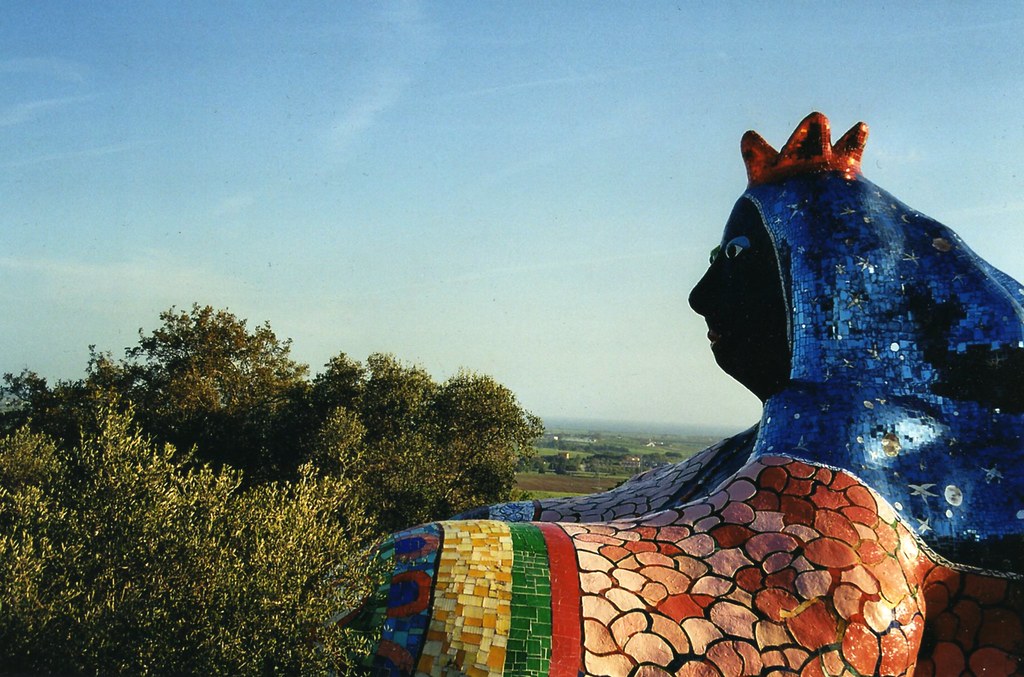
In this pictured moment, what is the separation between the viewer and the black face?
9.70 meters

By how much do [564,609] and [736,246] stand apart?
5126 millimetres

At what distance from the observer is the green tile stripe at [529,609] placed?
21.3ft

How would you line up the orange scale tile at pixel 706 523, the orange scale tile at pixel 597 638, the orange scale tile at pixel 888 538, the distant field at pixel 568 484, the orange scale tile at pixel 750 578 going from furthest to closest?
the distant field at pixel 568 484, the orange scale tile at pixel 706 523, the orange scale tile at pixel 888 538, the orange scale tile at pixel 750 578, the orange scale tile at pixel 597 638

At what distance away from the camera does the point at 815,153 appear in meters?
9.88

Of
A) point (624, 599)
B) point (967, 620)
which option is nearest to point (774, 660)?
point (624, 599)

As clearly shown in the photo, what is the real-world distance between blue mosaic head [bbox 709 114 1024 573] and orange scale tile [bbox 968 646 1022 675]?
2.45 feet

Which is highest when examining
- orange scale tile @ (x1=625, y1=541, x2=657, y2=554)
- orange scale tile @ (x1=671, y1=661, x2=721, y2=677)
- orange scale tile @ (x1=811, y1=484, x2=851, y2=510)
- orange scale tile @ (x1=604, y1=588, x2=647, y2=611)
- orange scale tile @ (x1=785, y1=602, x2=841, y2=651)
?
orange scale tile @ (x1=811, y1=484, x2=851, y2=510)

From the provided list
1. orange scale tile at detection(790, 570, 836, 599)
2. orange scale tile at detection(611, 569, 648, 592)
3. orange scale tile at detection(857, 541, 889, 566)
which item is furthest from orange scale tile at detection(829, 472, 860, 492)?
orange scale tile at detection(611, 569, 648, 592)

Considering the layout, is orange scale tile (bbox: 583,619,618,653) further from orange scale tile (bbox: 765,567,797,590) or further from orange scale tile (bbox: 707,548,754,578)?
orange scale tile (bbox: 765,567,797,590)

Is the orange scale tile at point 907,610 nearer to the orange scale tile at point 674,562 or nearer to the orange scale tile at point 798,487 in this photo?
the orange scale tile at point 798,487

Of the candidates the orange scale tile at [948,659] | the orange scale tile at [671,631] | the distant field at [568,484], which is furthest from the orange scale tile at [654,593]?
the distant field at [568,484]

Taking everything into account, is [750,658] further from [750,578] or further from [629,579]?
[629,579]

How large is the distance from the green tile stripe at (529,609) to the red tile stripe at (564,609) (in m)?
0.05

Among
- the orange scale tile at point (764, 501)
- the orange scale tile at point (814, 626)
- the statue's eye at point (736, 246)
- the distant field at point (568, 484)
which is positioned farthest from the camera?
the distant field at point (568, 484)
